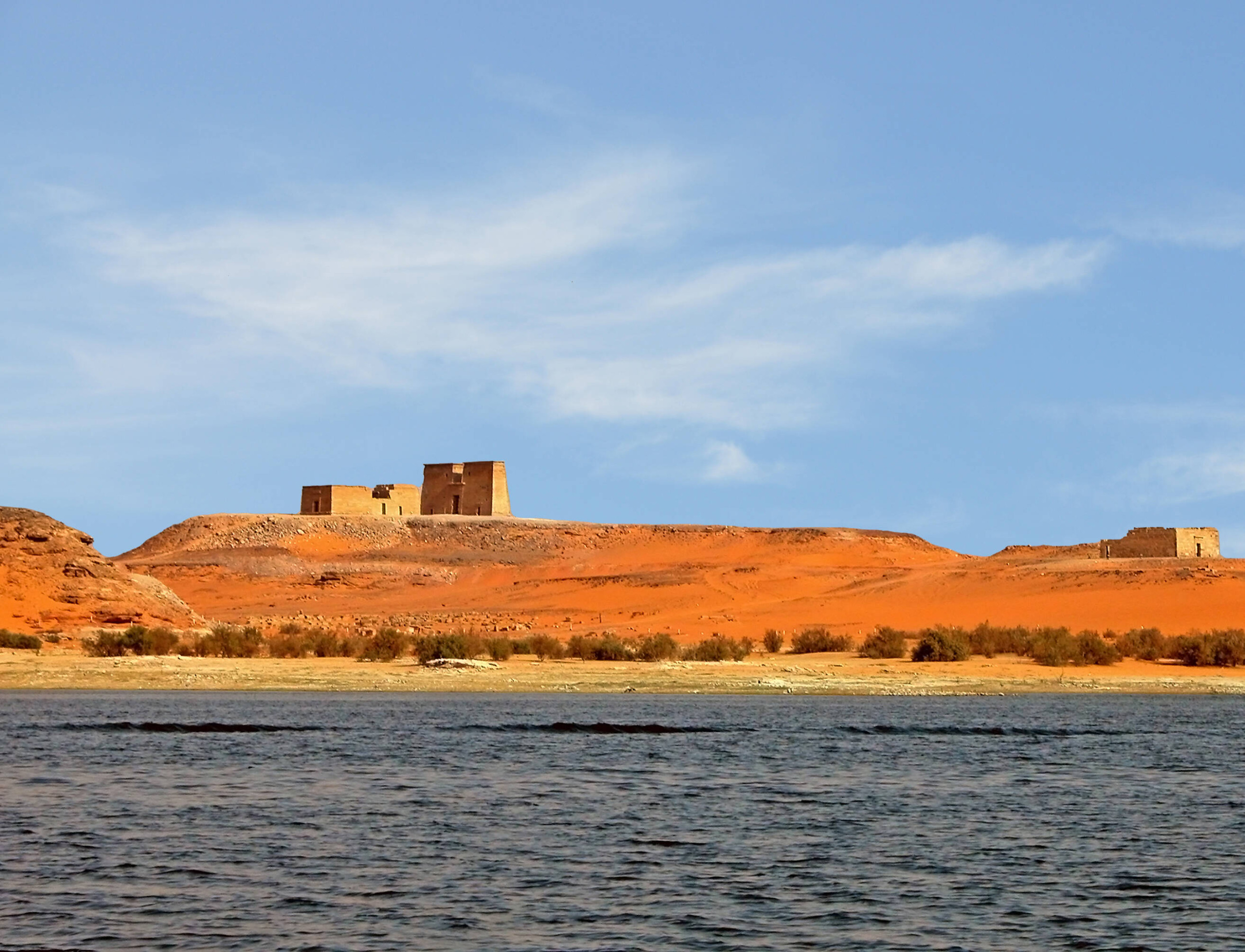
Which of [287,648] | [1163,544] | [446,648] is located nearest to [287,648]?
[287,648]

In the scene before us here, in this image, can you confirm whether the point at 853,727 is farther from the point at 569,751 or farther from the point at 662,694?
the point at 662,694

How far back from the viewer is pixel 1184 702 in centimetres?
3681

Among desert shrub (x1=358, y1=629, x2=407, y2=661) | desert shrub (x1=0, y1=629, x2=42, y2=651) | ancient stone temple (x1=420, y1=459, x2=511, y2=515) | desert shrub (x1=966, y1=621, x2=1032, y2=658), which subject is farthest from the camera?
ancient stone temple (x1=420, y1=459, x2=511, y2=515)

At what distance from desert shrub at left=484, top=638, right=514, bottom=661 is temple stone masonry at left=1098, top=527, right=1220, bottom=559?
3602 centimetres

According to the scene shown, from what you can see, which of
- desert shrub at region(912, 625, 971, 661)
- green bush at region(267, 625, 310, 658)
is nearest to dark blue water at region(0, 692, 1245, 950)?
desert shrub at region(912, 625, 971, 661)

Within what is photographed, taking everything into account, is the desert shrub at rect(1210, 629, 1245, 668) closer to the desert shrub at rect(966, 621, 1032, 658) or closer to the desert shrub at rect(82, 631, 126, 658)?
the desert shrub at rect(966, 621, 1032, 658)

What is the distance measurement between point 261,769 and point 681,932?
1133cm

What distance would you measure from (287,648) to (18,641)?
7.98m

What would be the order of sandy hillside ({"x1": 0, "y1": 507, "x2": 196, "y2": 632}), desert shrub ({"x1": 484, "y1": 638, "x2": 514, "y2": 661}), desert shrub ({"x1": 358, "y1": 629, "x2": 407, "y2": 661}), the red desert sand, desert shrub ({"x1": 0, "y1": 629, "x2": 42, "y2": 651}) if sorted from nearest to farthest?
1. the red desert sand
2. desert shrub ({"x1": 0, "y1": 629, "x2": 42, "y2": 651})
3. desert shrub ({"x1": 358, "y1": 629, "x2": 407, "y2": 661})
4. desert shrub ({"x1": 484, "y1": 638, "x2": 514, "y2": 661})
5. sandy hillside ({"x1": 0, "y1": 507, "x2": 196, "y2": 632})

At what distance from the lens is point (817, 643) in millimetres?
50906

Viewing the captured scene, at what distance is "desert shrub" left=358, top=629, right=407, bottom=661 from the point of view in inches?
1895

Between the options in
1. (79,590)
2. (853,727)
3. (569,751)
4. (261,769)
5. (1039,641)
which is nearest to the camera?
(261,769)

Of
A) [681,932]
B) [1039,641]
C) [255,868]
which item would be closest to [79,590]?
[1039,641]

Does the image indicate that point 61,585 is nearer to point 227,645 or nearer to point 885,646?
point 227,645
